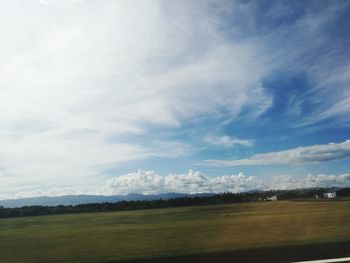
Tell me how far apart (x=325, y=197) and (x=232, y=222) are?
2195 cm

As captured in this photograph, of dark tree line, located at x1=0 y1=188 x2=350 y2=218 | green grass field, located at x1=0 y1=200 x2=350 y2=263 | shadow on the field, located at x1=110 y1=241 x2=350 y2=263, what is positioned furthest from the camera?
dark tree line, located at x1=0 y1=188 x2=350 y2=218

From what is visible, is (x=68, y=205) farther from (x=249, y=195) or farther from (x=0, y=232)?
(x=249, y=195)

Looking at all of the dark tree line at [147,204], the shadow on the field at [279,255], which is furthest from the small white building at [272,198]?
the shadow on the field at [279,255]

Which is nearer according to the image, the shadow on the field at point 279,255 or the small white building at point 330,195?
the shadow on the field at point 279,255

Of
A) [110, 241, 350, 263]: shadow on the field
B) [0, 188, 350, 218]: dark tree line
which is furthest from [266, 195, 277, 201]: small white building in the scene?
[110, 241, 350, 263]: shadow on the field

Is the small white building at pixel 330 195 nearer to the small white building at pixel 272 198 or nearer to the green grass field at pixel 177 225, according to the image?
the green grass field at pixel 177 225

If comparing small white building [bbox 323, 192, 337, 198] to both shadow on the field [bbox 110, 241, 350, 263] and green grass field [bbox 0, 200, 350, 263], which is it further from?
shadow on the field [bbox 110, 241, 350, 263]

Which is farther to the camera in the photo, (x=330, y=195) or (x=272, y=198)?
(x=330, y=195)

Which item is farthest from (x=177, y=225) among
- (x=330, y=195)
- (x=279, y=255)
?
(x=330, y=195)

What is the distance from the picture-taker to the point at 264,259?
898 cm

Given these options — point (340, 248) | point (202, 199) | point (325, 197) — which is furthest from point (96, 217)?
point (340, 248)

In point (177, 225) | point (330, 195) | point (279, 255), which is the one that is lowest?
point (177, 225)

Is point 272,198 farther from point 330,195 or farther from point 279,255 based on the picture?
point 279,255

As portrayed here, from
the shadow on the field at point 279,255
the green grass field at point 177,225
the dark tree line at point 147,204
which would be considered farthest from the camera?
the dark tree line at point 147,204
